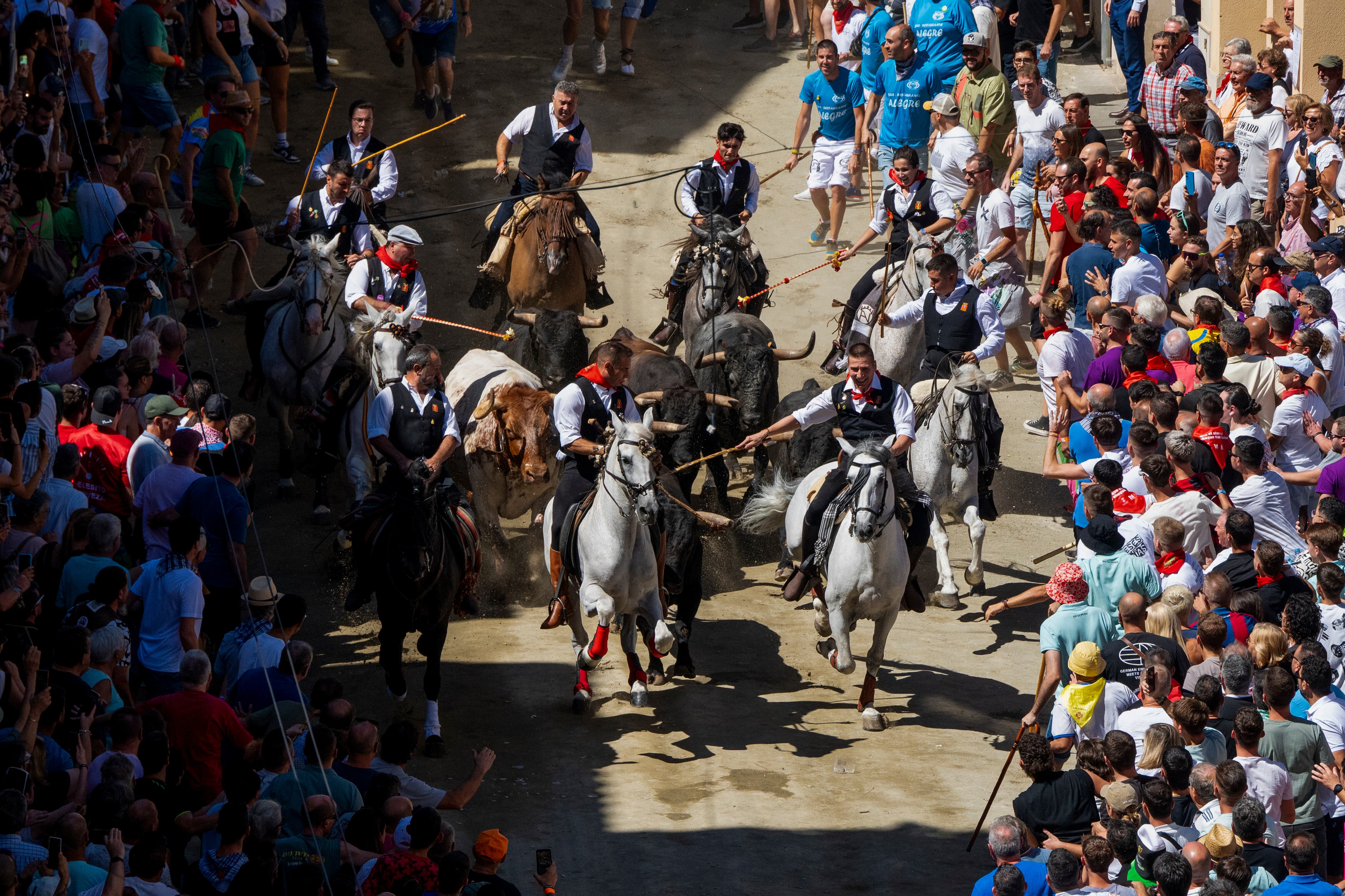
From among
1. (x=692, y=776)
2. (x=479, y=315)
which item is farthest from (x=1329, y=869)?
(x=479, y=315)

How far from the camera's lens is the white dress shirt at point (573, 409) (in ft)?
32.8

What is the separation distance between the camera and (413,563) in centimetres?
939

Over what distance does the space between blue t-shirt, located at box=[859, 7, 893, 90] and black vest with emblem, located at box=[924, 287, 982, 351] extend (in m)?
5.13

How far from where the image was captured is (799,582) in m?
10.5

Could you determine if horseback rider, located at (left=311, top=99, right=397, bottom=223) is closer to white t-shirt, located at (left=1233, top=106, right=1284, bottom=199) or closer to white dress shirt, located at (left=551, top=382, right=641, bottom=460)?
white dress shirt, located at (left=551, top=382, right=641, bottom=460)

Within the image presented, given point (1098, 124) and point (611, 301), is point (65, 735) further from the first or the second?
point (1098, 124)

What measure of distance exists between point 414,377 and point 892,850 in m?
4.35

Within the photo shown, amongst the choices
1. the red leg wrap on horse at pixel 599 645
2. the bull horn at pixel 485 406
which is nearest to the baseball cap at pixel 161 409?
the red leg wrap on horse at pixel 599 645

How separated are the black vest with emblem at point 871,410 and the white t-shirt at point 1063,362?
175 cm

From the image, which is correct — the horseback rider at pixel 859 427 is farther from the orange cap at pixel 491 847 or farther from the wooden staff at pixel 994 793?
the orange cap at pixel 491 847

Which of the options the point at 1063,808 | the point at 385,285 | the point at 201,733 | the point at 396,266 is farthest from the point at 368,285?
the point at 1063,808

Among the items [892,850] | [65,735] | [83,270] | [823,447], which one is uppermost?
[83,270]

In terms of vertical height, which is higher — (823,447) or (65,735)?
(65,735)

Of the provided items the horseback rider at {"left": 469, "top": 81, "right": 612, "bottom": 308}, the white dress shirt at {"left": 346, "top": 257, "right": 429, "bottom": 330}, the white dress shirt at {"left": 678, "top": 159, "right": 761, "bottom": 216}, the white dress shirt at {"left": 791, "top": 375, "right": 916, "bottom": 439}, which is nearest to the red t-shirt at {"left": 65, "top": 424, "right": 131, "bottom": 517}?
the white dress shirt at {"left": 346, "top": 257, "right": 429, "bottom": 330}
